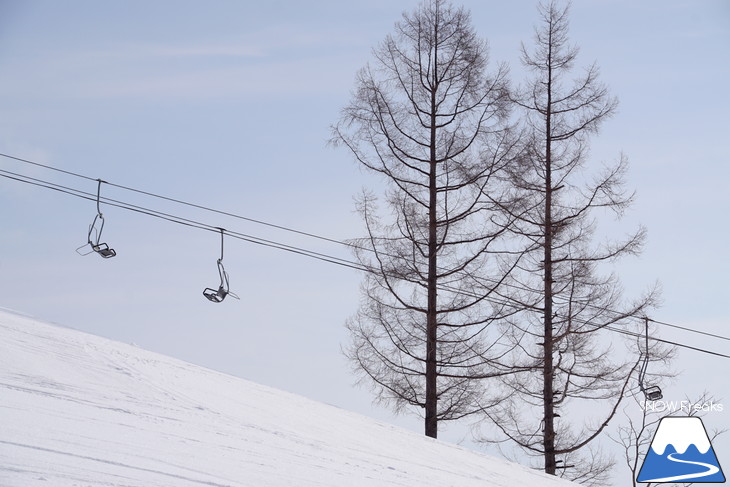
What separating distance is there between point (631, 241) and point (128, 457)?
501 inches

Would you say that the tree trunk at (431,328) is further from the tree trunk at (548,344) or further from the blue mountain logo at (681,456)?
the blue mountain logo at (681,456)

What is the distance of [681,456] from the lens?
17.3 meters

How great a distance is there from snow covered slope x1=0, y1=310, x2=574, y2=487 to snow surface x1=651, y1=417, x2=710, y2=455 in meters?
7.52

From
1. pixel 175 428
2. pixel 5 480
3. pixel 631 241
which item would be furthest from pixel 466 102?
pixel 5 480

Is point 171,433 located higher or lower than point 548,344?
lower

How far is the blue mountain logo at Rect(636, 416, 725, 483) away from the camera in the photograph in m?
16.8

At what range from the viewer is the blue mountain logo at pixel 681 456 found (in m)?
16.8

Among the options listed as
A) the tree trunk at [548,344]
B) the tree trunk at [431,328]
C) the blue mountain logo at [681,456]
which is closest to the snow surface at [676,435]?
the blue mountain logo at [681,456]

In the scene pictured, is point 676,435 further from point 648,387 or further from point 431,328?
point 431,328

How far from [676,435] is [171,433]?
45.3ft

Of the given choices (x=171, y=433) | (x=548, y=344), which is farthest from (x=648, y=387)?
(x=171, y=433)

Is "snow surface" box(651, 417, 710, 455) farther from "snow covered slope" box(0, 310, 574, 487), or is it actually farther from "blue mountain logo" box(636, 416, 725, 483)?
"snow covered slope" box(0, 310, 574, 487)

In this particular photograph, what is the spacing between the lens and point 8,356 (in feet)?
27.2

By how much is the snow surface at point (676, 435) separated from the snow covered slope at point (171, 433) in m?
7.52
